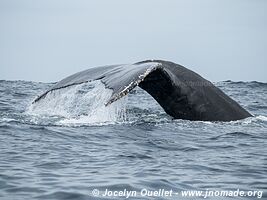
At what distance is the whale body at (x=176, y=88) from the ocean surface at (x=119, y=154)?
0.16m

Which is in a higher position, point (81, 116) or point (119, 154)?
point (81, 116)

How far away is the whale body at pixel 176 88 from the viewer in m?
7.54

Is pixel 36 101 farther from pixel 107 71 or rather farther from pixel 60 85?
pixel 107 71

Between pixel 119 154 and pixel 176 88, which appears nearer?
pixel 119 154

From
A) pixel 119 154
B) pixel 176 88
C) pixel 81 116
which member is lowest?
pixel 119 154

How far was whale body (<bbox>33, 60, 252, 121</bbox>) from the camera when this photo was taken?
24.7 ft

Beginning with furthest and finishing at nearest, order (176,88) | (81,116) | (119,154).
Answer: (81,116) → (176,88) → (119,154)

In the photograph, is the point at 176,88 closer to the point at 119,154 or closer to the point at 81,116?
the point at 119,154

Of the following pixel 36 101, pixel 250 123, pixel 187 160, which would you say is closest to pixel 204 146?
pixel 187 160

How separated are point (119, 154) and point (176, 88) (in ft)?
6.80

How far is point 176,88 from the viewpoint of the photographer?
788 cm

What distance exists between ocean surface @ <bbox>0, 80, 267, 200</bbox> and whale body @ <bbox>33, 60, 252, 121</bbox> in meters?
0.16

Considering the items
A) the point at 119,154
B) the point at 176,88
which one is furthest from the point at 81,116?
the point at 119,154

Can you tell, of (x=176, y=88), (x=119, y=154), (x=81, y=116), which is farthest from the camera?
(x=81, y=116)
